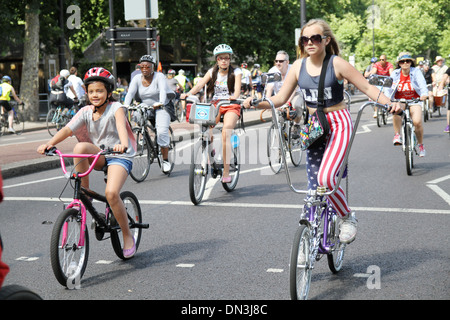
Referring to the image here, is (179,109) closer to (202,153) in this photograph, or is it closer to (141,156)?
(141,156)

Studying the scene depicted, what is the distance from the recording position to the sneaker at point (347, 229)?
466 cm

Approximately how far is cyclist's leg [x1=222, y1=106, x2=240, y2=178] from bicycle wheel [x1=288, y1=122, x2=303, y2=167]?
2324 millimetres

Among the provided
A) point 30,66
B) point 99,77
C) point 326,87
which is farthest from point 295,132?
point 30,66

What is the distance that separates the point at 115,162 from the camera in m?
5.27

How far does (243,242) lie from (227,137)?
8.78 ft

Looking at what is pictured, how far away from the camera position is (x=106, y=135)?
548 centimetres

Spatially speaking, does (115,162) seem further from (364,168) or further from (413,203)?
(364,168)

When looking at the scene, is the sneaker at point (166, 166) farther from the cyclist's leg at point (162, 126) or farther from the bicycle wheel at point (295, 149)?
the bicycle wheel at point (295, 149)

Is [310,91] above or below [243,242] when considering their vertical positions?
above

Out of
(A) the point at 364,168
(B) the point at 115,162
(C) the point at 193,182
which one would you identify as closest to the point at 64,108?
(A) the point at 364,168

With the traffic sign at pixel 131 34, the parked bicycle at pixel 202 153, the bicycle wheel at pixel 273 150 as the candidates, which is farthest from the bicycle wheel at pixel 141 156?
the traffic sign at pixel 131 34

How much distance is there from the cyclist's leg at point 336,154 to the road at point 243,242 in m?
0.59
